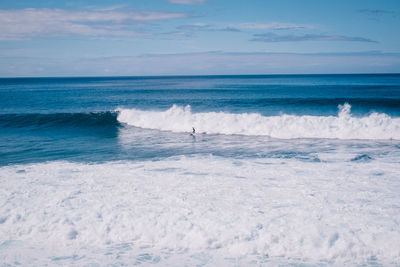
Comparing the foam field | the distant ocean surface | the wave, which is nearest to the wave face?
the distant ocean surface

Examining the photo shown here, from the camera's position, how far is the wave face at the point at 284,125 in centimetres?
1405

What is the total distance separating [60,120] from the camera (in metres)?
19.8

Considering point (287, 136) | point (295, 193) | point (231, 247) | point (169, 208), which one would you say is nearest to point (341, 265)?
point (231, 247)

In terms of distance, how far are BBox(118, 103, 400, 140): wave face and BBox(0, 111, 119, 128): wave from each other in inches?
78.9

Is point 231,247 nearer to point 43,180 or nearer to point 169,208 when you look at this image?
point 169,208

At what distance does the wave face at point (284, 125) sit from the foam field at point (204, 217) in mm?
5952

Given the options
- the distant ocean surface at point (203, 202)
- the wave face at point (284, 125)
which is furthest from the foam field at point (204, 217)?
the wave face at point (284, 125)

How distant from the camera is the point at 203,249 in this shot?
4797 mm

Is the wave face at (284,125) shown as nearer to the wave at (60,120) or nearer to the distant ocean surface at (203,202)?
the distant ocean surface at (203,202)

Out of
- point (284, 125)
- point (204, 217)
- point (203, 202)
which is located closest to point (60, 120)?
point (284, 125)

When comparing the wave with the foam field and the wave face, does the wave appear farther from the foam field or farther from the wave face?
the foam field

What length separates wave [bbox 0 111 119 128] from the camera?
18.8 metres

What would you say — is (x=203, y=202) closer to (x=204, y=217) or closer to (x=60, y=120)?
(x=204, y=217)

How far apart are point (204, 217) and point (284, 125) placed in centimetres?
1076
